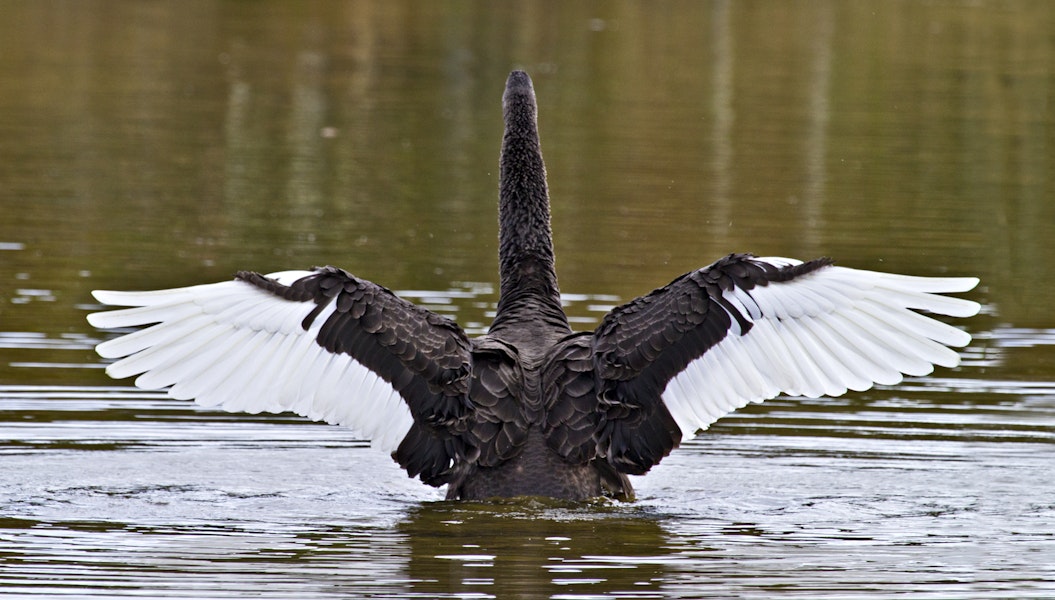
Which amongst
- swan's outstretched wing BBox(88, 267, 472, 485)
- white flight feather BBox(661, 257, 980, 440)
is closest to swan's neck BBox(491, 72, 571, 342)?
swan's outstretched wing BBox(88, 267, 472, 485)

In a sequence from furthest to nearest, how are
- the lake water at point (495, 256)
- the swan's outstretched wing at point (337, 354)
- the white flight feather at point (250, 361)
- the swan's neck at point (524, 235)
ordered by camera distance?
the swan's neck at point (524, 235) → the swan's outstretched wing at point (337, 354) → the white flight feather at point (250, 361) → the lake water at point (495, 256)

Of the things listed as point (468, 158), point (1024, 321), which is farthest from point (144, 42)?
point (1024, 321)

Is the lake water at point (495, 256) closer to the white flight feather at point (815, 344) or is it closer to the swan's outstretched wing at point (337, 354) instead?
the swan's outstretched wing at point (337, 354)

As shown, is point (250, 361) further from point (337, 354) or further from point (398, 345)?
point (398, 345)

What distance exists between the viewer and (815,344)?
891cm

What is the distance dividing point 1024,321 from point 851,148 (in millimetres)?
11594

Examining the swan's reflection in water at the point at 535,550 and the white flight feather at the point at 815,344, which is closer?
the swan's reflection in water at the point at 535,550

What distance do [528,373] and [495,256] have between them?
7660mm

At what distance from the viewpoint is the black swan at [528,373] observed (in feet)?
29.1

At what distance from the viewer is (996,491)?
372 inches

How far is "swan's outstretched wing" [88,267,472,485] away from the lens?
29.0 ft

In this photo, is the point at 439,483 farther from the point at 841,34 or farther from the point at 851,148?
the point at 841,34

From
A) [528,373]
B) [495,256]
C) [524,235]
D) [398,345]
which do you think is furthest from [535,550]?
[495,256]

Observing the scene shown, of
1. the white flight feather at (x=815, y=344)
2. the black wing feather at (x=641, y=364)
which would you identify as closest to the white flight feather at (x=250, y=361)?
the black wing feather at (x=641, y=364)
